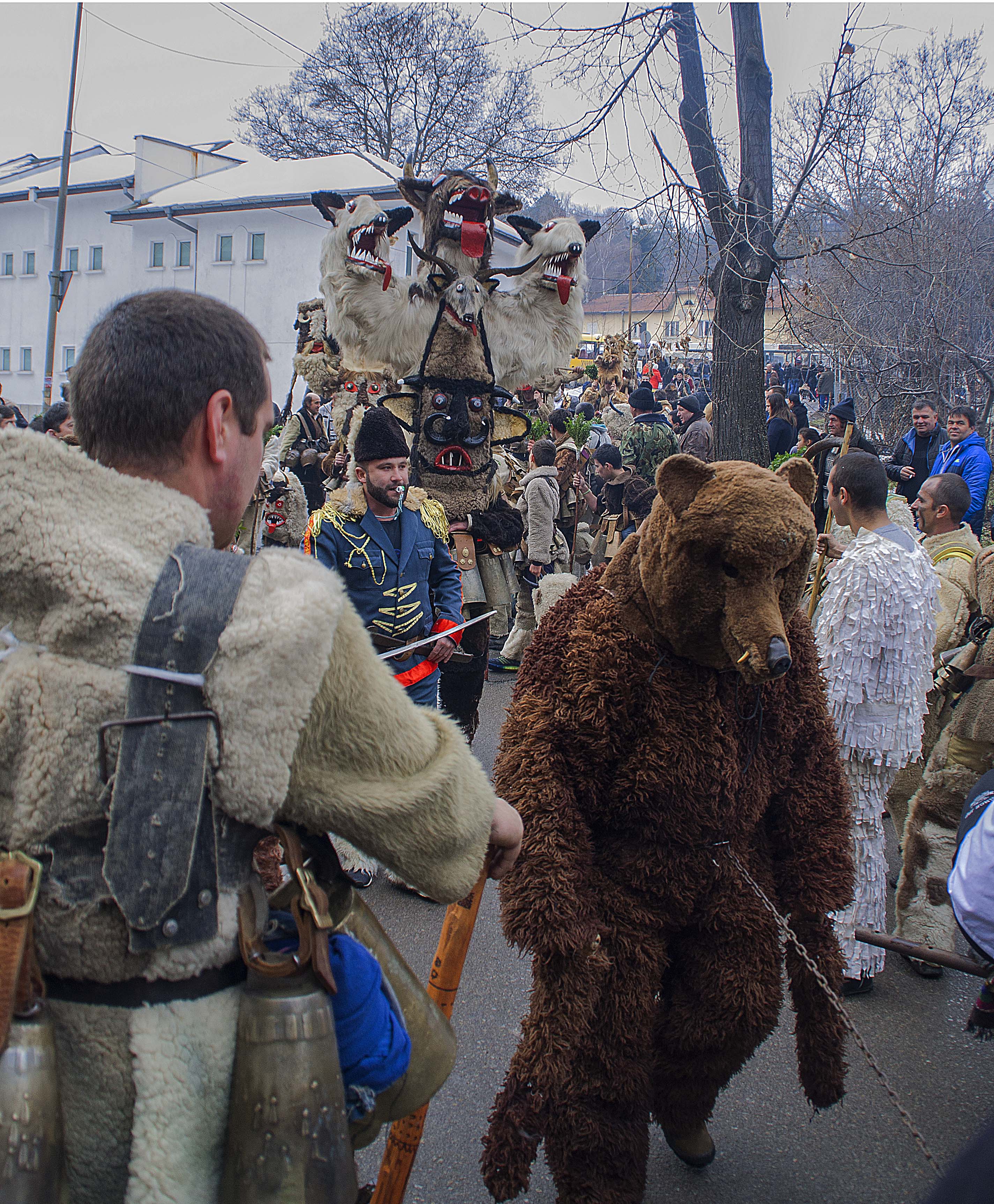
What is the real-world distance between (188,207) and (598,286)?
16.7 m

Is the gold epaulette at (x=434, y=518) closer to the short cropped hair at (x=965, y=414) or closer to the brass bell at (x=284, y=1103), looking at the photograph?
the brass bell at (x=284, y=1103)

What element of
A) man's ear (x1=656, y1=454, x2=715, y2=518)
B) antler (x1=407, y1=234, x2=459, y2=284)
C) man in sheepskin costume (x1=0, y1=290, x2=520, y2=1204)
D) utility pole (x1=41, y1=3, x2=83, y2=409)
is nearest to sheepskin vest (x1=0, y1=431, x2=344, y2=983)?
man in sheepskin costume (x1=0, y1=290, x2=520, y2=1204)

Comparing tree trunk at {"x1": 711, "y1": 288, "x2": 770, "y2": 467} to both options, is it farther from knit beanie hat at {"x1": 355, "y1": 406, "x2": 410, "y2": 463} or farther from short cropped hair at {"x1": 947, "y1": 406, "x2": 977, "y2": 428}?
knit beanie hat at {"x1": 355, "y1": 406, "x2": 410, "y2": 463}

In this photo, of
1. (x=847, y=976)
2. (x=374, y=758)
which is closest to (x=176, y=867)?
(x=374, y=758)

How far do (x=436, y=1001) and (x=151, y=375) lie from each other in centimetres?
142

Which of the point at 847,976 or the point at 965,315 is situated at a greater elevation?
the point at 965,315

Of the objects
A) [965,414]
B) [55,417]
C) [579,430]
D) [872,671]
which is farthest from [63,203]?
[872,671]

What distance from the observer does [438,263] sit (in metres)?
5.53

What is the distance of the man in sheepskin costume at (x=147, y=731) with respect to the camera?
47.3 inches

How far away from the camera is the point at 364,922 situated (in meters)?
1.51

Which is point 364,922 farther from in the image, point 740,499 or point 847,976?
point 847,976

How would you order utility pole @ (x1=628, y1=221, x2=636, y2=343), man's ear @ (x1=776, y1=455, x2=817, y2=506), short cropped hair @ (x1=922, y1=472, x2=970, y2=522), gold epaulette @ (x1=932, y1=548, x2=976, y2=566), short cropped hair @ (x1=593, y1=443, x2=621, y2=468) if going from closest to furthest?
man's ear @ (x1=776, y1=455, x2=817, y2=506) < gold epaulette @ (x1=932, y1=548, x2=976, y2=566) < short cropped hair @ (x1=922, y1=472, x2=970, y2=522) < utility pole @ (x1=628, y1=221, x2=636, y2=343) < short cropped hair @ (x1=593, y1=443, x2=621, y2=468)

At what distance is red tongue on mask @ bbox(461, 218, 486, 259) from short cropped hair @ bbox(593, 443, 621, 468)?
3.52 metres

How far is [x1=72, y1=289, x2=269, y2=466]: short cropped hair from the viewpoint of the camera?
1302 mm
